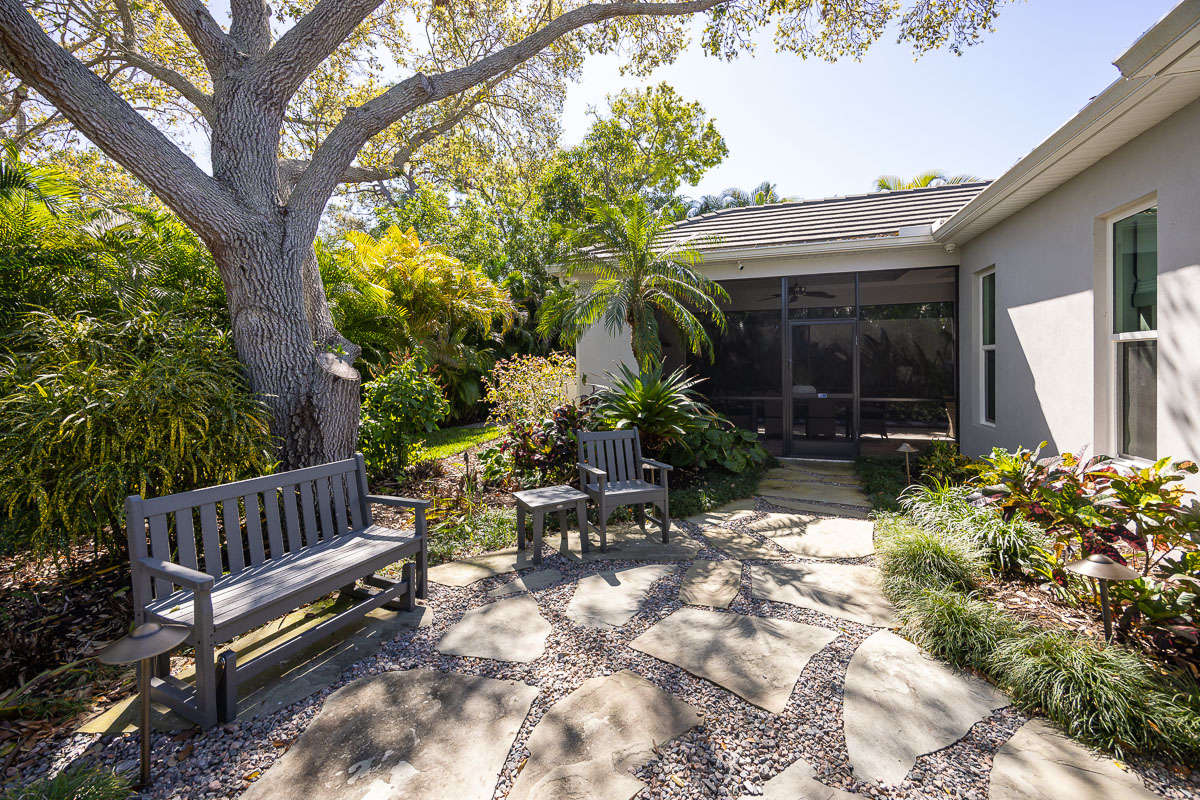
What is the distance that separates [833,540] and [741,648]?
2.14 m

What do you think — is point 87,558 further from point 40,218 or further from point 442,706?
point 442,706

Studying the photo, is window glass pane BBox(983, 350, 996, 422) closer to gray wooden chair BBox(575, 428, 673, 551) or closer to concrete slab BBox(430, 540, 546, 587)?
gray wooden chair BBox(575, 428, 673, 551)

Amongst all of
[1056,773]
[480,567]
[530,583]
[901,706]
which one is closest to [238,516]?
[480,567]

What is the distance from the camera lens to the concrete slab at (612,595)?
127 inches

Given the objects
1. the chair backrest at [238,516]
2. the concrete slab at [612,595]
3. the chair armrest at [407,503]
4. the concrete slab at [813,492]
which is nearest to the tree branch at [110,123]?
the chair backrest at [238,516]

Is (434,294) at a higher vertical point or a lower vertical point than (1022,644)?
higher

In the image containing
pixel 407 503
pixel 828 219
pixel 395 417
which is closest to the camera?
pixel 407 503

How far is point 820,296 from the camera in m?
8.08

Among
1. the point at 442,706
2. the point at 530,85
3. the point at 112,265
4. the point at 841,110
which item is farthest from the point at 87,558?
the point at 841,110

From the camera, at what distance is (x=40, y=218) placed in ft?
13.1

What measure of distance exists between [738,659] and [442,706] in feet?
4.69

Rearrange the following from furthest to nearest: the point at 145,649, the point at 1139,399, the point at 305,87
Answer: the point at 305,87 → the point at 1139,399 → the point at 145,649

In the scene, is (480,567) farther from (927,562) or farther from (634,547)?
(927,562)

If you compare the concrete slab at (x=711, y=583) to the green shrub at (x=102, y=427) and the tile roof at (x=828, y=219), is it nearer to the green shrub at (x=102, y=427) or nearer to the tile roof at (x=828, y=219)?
the green shrub at (x=102, y=427)
